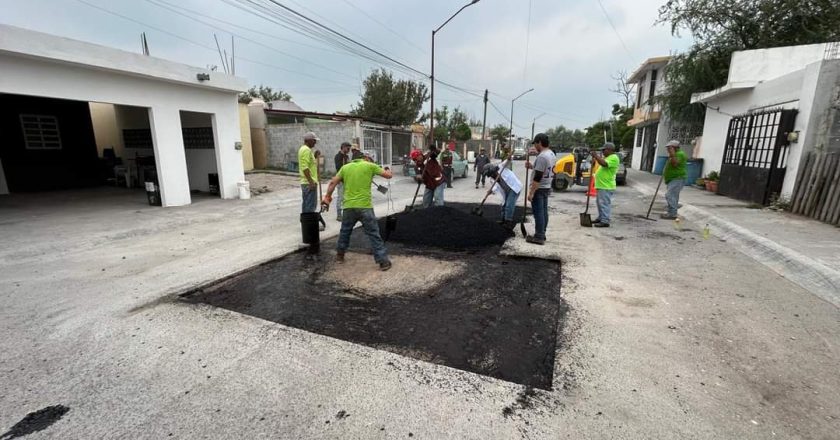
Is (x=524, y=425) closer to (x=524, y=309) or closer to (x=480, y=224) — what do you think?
(x=524, y=309)

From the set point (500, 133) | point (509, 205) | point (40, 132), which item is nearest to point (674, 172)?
point (509, 205)

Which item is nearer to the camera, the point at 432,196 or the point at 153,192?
the point at 432,196

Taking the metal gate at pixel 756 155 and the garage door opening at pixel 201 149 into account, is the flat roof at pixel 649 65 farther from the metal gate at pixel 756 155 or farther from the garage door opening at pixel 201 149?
the garage door opening at pixel 201 149

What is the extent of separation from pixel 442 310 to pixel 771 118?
10723mm

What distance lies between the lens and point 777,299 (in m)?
3.93

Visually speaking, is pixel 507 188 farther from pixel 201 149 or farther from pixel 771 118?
pixel 201 149

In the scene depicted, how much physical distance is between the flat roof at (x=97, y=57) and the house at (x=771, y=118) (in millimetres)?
13888

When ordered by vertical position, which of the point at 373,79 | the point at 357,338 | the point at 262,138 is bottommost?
the point at 357,338

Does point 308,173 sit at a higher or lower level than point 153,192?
higher

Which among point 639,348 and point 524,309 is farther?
point 524,309

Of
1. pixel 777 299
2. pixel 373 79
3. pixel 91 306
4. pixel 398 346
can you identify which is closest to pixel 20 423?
pixel 91 306

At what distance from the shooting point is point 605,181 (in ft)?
23.8

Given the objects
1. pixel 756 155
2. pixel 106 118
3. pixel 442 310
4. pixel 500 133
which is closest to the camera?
pixel 442 310

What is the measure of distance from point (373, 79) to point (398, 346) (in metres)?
27.7
